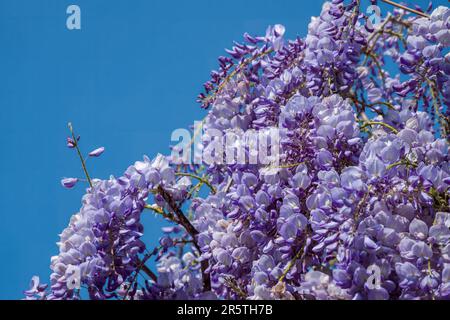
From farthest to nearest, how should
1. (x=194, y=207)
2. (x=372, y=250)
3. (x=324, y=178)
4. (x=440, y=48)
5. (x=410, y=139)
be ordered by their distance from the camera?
(x=194, y=207) → (x=440, y=48) → (x=410, y=139) → (x=324, y=178) → (x=372, y=250)

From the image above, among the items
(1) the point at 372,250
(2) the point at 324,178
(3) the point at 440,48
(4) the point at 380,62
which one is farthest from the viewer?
(4) the point at 380,62

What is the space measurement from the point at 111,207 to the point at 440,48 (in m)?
0.99

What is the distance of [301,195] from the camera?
1.76m

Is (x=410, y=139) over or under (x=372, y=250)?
over

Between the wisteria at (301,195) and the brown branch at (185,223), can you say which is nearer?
the wisteria at (301,195)

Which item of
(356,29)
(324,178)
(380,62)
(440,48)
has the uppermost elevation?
(380,62)

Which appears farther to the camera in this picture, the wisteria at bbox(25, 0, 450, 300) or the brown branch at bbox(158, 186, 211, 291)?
the brown branch at bbox(158, 186, 211, 291)

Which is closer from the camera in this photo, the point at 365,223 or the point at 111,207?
the point at 365,223

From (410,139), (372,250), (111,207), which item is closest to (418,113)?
(410,139)

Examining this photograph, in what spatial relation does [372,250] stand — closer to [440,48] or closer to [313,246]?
[313,246]

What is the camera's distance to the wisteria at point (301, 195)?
1.58 m

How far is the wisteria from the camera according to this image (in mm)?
1578

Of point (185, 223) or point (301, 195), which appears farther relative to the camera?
point (185, 223)

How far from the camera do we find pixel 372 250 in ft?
5.05
